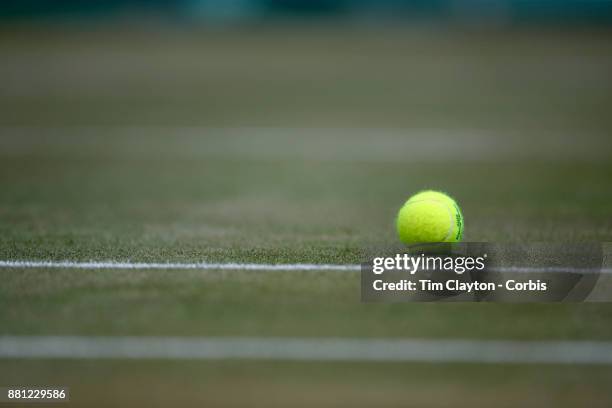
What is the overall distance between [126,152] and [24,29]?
15.1m

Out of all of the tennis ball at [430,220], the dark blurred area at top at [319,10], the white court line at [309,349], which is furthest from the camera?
the dark blurred area at top at [319,10]

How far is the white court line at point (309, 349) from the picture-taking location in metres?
3.76

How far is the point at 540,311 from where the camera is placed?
14.0 feet

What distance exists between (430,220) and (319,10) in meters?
21.9

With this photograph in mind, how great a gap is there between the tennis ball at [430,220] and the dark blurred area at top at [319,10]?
820 inches

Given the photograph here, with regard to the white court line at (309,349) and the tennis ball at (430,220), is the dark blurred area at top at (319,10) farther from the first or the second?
the white court line at (309,349)

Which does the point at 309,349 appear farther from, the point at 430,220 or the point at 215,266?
the point at 430,220

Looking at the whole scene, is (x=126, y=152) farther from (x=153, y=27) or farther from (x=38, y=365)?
(x=153, y=27)

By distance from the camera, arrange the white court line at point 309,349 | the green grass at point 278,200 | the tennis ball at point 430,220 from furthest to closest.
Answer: the tennis ball at point 430,220 → the white court line at point 309,349 → the green grass at point 278,200

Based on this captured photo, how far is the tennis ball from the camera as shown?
472cm

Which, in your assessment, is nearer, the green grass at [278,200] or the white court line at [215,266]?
the green grass at [278,200]

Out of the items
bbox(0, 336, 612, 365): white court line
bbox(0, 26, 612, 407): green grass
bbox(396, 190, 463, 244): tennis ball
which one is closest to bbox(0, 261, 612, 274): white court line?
bbox(0, 26, 612, 407): green grass

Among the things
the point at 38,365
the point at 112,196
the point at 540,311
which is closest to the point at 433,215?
the point at 540,311

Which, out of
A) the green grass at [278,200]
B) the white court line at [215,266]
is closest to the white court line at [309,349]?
the green grass at [278,200]
